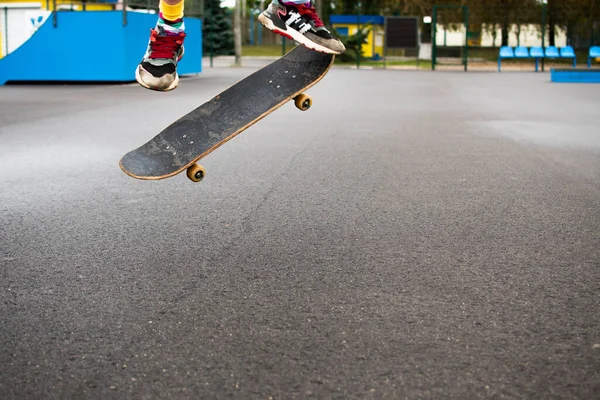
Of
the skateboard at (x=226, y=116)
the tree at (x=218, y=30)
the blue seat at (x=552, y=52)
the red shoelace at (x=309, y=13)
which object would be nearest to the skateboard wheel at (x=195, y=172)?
the skateboard at (x=226, y=116)

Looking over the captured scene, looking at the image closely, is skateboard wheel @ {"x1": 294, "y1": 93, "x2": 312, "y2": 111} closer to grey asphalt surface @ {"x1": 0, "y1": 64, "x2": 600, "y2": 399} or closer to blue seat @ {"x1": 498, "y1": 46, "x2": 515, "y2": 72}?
grey asphalt surface @ {"x1": 0, "y1": 64, "x2": 600, "y2": 399}

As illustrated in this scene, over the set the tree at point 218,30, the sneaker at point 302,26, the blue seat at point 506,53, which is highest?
the tree at point 218,30

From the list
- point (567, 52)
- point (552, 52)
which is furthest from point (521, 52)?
point (567, 52)

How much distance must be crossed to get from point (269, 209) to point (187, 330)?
2352mm

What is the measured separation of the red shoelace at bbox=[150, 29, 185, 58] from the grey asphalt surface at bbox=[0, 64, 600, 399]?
3.28 feet

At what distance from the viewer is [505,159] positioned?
7.62 metres

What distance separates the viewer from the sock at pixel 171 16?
4.22 m

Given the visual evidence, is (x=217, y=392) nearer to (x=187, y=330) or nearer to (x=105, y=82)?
(x=187, y=330)

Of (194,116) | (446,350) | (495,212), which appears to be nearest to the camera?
(446,350)

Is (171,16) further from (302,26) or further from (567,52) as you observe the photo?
(567,52)

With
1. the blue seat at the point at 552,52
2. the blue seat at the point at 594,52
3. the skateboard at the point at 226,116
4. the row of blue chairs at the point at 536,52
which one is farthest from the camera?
the blue seat at the point at 594,52

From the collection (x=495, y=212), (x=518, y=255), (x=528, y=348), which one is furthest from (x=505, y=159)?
(x=528, y=348)

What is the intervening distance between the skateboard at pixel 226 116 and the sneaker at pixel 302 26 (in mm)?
372

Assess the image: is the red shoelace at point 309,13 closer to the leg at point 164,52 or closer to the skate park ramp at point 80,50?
the leg at point 164,52
